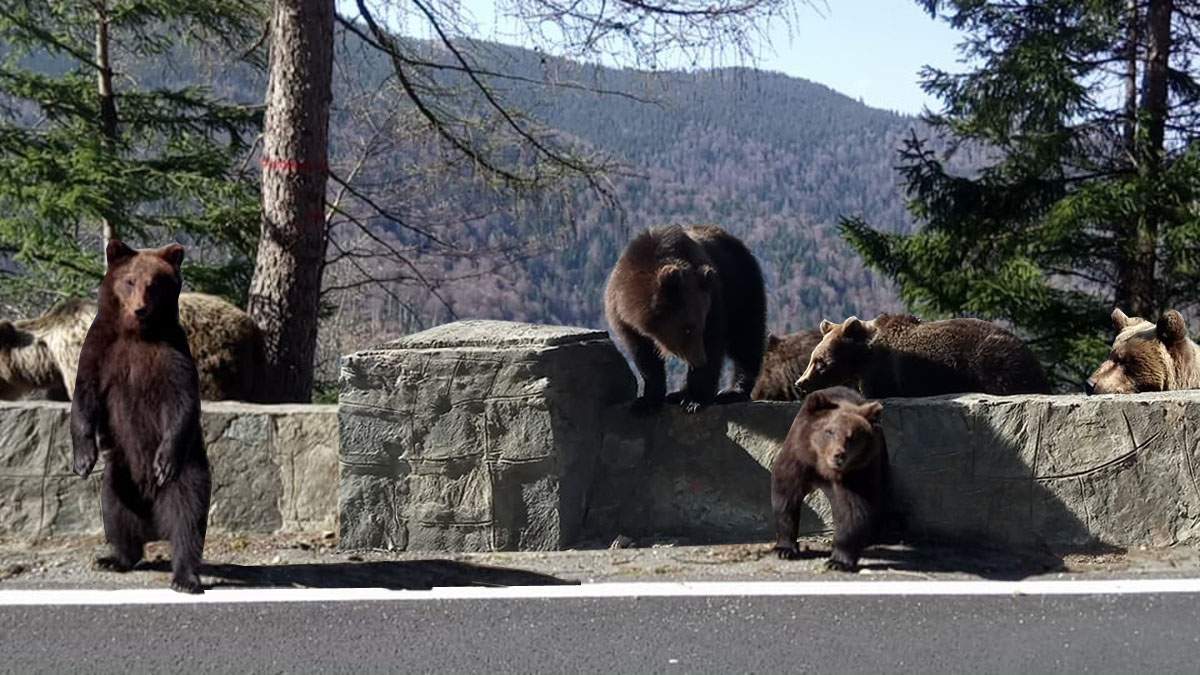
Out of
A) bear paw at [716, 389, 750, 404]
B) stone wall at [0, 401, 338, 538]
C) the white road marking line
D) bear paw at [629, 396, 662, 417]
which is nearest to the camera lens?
the white road marking line

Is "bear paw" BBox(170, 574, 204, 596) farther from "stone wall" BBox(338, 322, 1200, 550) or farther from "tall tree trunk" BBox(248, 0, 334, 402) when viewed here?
"tall tree trunk" BBox(248, 0, 334, 402)

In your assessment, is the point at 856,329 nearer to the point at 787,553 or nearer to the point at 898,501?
the point at 898,501

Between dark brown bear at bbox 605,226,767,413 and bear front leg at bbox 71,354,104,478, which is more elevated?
dark brown bear at bbox 605,226,767,413

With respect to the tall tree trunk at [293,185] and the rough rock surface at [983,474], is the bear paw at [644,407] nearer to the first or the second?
the rough rock surface at [983,474]

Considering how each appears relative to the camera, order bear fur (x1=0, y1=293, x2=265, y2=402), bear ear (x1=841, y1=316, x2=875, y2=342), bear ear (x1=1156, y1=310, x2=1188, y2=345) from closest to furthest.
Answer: bear ear (x1=1156, y1=310, x2=1188, y2=345), bear ear (x1=841, y1=316, x2=875, y2=342), bear fur (x1=0, y1=293, x2=265, y2=402)

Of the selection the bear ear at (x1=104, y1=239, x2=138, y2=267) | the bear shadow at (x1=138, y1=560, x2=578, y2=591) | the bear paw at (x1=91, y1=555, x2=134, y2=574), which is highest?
the bear ear at (x1=104, y1=239, x2=138, y2=267)

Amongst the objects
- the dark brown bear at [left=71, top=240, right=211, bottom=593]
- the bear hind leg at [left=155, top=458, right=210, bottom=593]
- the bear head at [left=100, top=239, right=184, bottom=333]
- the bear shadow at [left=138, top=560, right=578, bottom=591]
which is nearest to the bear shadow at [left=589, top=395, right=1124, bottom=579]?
the bear shadow at [left=138, top=560, right=578, bottom=591]

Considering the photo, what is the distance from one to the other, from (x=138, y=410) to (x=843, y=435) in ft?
10.1

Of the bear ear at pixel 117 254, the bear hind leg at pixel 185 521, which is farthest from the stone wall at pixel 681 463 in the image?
the bear ear at pixel 117 254

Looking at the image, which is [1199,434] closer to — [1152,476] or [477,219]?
[1152,476]

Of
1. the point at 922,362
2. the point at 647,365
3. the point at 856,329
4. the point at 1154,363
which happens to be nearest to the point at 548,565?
the point at 647,365

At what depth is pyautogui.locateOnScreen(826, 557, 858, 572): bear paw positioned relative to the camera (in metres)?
5.59

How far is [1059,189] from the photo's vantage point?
17734mm

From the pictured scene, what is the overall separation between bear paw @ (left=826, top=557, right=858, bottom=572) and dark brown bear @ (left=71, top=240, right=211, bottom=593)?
2723 mm
